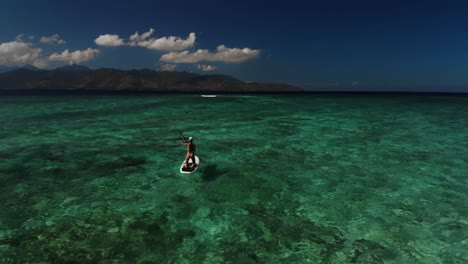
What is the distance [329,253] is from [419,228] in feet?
15.1

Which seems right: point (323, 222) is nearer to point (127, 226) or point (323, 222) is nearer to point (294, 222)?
point (294, 222)

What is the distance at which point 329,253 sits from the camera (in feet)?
34.8

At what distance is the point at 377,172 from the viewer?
1938cm

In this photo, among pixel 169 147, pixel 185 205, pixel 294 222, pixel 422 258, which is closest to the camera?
pixel 422 258

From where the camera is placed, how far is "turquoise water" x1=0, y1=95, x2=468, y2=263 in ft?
35.3

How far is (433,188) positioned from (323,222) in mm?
8282

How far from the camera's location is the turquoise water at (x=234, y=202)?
1075cm

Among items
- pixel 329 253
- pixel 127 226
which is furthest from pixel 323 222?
pixel 127 226

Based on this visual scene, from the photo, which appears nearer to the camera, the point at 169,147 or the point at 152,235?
the point at 152,235

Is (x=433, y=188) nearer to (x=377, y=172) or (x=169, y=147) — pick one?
(x=377, y=172)

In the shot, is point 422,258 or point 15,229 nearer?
point 422,258

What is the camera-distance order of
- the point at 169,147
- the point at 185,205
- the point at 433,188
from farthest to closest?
the point at 169,147
the point at 433,188
the point at 185,205

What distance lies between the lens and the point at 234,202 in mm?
14812

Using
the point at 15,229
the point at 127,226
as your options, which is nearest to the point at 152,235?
the point at 127,226
